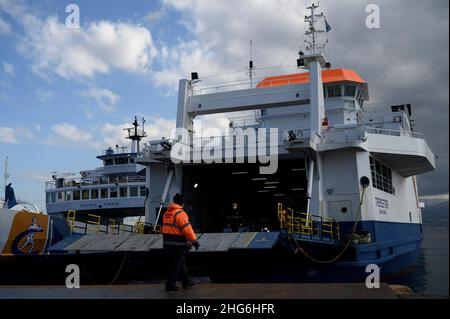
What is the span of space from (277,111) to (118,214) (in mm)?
22805

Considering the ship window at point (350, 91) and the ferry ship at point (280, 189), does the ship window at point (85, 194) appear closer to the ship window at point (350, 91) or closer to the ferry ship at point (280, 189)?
the ferry ship at point (280, 189)

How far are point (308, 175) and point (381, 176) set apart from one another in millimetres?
4106

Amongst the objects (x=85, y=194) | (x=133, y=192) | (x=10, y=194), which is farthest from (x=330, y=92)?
(x=85, y=194)

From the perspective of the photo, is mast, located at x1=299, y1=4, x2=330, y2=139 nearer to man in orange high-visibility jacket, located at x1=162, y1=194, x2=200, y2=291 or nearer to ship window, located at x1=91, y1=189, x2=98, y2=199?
man in orange high-visibility jacket, located at x1=162, y1=194, x2=200, y2=291

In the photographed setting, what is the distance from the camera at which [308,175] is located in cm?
1470

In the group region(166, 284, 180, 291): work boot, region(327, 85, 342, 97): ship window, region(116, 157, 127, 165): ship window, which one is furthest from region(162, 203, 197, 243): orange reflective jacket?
region(116, 157, 127, 165): ship window

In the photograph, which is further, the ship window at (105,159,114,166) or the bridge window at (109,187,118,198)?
the ship window at (105,159,114,166)

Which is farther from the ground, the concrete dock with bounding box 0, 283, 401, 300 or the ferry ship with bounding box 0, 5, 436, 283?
the ferry ship with bounding box 0, 5, 436, 283

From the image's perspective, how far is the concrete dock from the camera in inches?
234

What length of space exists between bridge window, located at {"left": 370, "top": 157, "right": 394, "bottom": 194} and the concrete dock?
1003 cm

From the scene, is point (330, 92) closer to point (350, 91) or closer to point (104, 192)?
point (350, 91)

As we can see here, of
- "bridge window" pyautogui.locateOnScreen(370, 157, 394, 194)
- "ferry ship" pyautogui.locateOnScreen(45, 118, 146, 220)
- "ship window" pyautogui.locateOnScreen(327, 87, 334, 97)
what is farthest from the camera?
"ferry ship" pyautogui.locateOnScreen(45, 118, 146, 220)

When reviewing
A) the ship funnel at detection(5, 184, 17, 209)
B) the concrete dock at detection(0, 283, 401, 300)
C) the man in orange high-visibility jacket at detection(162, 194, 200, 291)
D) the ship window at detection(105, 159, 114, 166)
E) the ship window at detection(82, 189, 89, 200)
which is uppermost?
the ship window at detection(105, 159, 114, 166)
